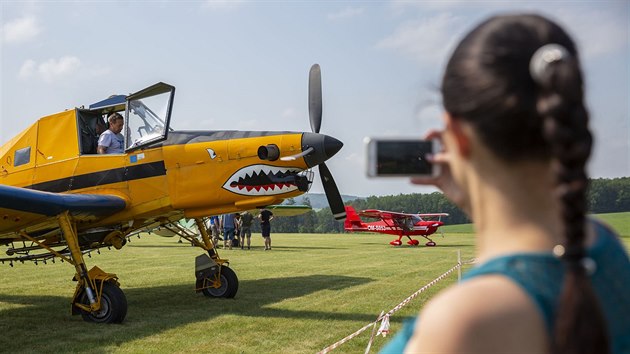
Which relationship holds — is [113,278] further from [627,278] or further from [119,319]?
[627,278]

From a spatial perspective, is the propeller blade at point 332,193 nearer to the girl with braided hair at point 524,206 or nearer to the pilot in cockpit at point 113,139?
the pilot in cockpit at point 113,139

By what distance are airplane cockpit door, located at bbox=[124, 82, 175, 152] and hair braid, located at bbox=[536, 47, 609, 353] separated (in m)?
8.38

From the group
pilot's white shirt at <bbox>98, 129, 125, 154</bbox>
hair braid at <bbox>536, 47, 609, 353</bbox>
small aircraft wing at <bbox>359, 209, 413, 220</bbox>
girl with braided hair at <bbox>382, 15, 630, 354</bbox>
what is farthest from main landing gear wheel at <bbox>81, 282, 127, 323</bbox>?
small aircraft wing at <bbox>359, 209, 413, 220</bbox>

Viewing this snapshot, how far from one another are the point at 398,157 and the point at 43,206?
25.4ft

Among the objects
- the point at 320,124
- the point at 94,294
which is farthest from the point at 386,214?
the point at 94,294

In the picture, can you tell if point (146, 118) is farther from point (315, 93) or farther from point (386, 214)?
point (386, 214)

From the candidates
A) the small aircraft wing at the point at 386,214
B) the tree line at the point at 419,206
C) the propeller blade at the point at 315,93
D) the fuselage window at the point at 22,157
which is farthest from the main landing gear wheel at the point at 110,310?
the tree line at the point at 419,206

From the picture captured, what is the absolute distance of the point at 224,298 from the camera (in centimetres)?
1020

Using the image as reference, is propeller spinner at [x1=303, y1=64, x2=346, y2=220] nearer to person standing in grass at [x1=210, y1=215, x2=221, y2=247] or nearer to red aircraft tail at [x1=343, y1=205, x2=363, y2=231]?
person standing in grass at [x1=210, y1=215, x2=221, y2=247]

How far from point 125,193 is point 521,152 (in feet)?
28.3

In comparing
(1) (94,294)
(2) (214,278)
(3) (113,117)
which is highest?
(3) (113,117)

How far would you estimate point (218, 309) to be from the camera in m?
9.05

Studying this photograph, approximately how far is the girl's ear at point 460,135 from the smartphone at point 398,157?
18 cm

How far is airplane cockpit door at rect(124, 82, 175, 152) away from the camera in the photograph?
8922 mm
